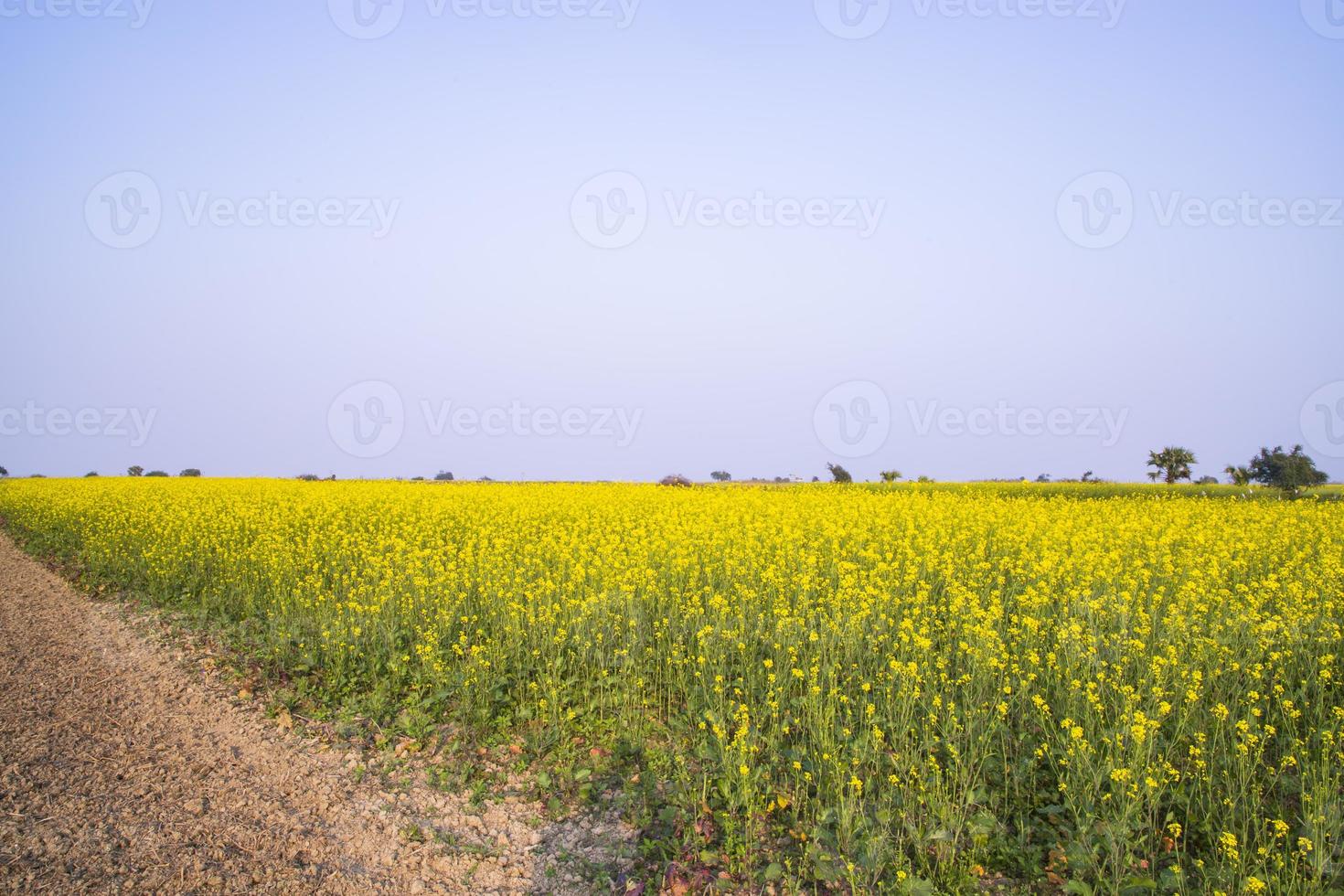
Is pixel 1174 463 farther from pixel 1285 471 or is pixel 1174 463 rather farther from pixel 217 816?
pixel 217 816

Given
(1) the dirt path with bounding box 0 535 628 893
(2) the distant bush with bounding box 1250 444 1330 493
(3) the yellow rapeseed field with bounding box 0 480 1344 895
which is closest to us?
(3) the yellow rapeseed field with bounding box 0 480 1344 895

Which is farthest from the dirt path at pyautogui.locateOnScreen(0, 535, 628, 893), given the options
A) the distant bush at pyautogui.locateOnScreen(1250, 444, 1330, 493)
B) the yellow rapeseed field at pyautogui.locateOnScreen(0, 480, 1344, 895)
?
the distant bush at pyautogui.locateOnScreen(1250, 444, 1330, 493)

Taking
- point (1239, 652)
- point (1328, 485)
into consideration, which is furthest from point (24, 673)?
point (1328, 485)

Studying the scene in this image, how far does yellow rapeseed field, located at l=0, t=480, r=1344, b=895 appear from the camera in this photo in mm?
5031

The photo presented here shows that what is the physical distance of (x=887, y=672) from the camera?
7223 mm

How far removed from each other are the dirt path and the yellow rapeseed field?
824 millimetres

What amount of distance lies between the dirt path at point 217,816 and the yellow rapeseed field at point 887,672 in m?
0.82

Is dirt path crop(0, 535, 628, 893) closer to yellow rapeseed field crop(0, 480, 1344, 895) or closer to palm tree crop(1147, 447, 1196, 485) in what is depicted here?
yellow rapeseed field crop(0, 480, 1344, 895)

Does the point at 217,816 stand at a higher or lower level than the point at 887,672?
lower

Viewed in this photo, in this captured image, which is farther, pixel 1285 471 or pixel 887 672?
pixel 1285 471

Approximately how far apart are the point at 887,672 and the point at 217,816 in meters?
5.56

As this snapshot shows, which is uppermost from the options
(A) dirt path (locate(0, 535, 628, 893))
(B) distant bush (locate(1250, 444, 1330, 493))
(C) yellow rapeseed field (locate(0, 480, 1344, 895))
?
(B) distant bush (locate(1250, 444, 1330, 493))

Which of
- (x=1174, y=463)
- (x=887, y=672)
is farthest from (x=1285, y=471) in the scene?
(x=887, y=672)

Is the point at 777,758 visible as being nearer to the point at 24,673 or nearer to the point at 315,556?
the point at 24,673
